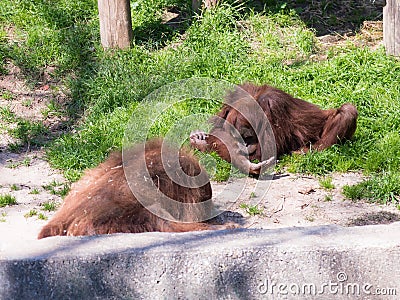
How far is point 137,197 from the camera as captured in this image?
3637 mm

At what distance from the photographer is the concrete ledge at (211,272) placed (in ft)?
8.87

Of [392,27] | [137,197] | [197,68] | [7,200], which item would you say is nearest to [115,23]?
[197,68]

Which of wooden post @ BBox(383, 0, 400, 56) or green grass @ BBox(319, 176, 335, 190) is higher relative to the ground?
wooden post @ BBox(383, 0, 400, 56)

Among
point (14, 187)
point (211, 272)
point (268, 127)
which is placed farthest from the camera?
point (268, 127)

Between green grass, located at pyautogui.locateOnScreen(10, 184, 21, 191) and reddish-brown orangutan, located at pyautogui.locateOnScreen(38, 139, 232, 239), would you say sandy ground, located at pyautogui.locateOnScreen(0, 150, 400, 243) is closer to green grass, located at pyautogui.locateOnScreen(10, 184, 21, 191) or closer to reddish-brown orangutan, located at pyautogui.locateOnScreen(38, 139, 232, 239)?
green grass, located at pyautogui.locateOnScreen(10, 184, 21, 191)

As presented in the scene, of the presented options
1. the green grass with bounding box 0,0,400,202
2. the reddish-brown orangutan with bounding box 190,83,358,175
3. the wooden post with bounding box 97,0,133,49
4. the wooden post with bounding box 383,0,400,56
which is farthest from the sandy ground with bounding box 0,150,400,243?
the wooden post with bounding box 383,0,400,56

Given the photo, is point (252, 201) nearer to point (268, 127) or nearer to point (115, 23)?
point (268, 127)

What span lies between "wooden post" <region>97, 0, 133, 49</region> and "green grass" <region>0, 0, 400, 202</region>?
0.13m

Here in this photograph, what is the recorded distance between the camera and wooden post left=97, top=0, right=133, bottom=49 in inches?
260

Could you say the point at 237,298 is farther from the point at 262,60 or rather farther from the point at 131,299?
the point at 262,60

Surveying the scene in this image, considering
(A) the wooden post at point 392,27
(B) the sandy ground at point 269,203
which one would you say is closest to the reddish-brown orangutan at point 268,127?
(B) the sandy ground at point 269,203

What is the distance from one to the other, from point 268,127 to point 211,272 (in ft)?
8.70

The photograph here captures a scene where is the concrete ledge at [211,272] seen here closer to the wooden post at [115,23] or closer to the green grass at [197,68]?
the green grass at [197,68]

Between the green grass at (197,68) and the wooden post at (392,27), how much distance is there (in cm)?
12
